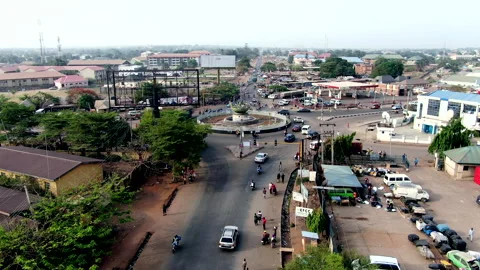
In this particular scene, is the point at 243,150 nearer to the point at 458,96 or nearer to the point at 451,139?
the point at 451,139

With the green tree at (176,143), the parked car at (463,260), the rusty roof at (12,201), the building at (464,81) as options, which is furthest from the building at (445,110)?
the building at (464,81)

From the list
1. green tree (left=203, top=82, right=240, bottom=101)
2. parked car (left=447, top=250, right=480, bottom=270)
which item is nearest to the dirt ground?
parked car (left=447, top=250, right=480, bottom=270)

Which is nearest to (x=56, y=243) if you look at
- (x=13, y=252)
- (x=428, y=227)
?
(x=13, y=252)

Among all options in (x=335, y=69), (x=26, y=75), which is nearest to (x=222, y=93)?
(x=335, y=69)

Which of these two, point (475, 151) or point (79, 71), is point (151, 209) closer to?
point (475, 151)

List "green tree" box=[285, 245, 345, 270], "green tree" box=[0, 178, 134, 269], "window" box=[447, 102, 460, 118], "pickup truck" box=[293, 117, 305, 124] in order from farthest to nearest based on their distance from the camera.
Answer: "pickup truck" box=[293, 117, 305, 124]
"window" box=[447, 102, 460, 118]
"green tree" box=[0, 178, 134, 269]
"green tree" box=[285, 245, 345, 270]

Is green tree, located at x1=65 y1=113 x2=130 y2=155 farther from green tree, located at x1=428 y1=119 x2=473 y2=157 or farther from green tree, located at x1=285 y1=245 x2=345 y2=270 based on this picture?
green tree, located at x1=428 y1=119 x2=473 y2=157
